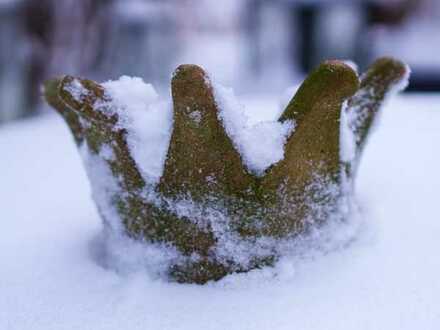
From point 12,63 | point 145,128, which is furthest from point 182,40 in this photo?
point 145,128

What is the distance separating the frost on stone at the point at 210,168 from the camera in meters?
0.88

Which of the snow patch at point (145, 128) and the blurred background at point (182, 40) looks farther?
the blurred background at point (182, 40)

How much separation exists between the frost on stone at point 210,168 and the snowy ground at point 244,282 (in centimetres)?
5

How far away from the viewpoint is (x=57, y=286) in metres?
0.94

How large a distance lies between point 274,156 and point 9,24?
510 centimetres

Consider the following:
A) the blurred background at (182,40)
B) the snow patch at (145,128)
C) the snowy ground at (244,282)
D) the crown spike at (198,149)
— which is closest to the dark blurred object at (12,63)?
the blurred background at (182,40)

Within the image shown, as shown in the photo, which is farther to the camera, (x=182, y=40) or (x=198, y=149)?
(x=182, y=40)

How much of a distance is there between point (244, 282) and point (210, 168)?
0.65ft

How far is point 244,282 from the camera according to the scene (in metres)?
0.93

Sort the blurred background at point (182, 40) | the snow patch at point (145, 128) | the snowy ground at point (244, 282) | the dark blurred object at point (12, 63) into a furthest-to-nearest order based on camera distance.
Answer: the dark blurred object at point (12, 63)
the blurred background at point (182, 40)
the snow patch at point (145, 128)
the snowy ground at point (244, 282)

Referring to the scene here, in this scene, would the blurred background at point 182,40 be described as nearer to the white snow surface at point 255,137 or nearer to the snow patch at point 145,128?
the snow patch at point 145,128

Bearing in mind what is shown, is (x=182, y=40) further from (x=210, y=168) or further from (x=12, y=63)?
Answer: (x=210, y=168)

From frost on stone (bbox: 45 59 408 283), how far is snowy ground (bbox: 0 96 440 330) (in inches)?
2.0

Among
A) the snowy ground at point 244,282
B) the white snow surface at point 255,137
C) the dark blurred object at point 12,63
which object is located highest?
the dark blurred object at point 12,63
